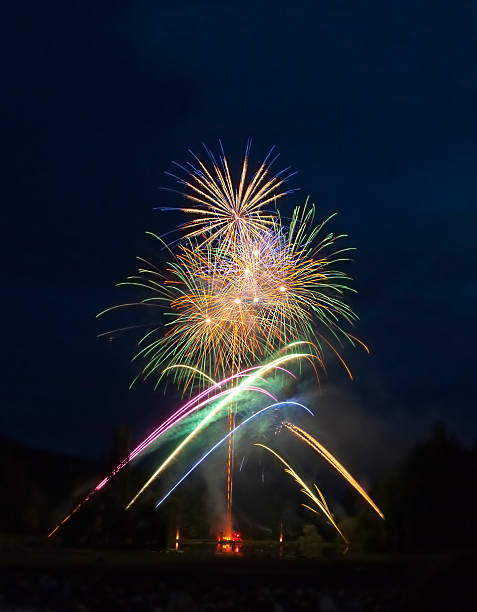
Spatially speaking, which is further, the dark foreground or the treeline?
the treeline

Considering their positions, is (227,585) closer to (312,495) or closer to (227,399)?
(227,399)

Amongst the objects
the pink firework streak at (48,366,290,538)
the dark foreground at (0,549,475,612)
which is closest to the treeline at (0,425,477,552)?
the pink firework streak at (48,366,290,538)

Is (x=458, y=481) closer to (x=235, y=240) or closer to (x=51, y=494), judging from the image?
(x=235, y=240)

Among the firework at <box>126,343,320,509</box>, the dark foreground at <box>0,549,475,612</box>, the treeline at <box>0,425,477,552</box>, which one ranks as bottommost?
the dark foreground at <box>0,549,475,612</box>

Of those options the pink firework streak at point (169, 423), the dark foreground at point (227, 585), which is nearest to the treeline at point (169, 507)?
the pink firework streak at point (169, 423)

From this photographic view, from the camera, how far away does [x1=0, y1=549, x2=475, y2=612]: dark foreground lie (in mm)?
15805

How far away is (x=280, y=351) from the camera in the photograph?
33500 millimetres

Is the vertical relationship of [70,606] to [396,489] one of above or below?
below

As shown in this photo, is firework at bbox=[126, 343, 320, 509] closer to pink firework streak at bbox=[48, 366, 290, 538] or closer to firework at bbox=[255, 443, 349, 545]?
pink firework streak at bbox=[48, 366, 290, 538]

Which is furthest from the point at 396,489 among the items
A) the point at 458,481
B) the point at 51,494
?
the point at 51,494

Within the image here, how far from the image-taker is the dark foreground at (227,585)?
15.8 metres

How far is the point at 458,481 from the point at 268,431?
1177 centimetres

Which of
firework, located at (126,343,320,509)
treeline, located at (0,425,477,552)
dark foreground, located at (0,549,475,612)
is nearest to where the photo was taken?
dark foreground, located at (0,549,475,612)

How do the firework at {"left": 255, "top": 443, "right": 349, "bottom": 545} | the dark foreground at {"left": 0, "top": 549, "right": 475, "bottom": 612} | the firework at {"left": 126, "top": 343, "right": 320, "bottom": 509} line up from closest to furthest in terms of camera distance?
1. the dark foreground at {"left": 0, "top": 549, "right": 475, "bottom": 612}
2. the firework at {"left": 126, "top": 343, "right": 320, "bottom": 509}
3. the firework at {"left": 255, "top": 443, "right": 349, "bottom": 545}
